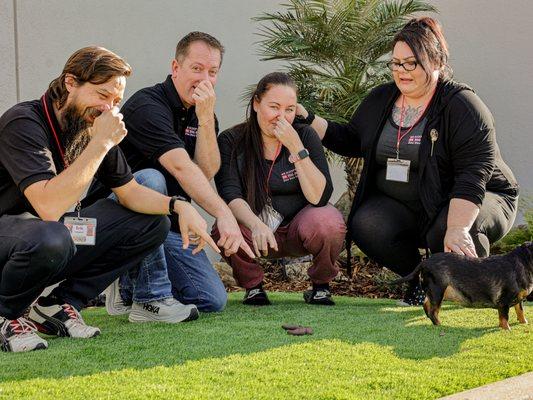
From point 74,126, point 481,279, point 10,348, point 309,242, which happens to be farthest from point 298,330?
point 74,126

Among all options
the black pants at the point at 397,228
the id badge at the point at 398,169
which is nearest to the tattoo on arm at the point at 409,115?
the id badge at the point at 398,169

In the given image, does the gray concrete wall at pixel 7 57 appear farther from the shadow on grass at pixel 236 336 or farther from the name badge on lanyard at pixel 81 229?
the name badge on lanyard at pixel 81 229

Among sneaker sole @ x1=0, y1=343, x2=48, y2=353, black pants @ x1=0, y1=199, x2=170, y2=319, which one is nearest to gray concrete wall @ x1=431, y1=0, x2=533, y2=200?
black pants @ x1=0, y1=199, x2=170, y2=319

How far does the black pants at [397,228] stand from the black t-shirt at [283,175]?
0.34 m

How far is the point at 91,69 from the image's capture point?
4516mm

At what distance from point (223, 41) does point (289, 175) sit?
3511mm

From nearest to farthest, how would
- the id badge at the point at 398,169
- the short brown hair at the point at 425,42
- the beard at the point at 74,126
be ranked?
1. the beard at the point at 74,126
2. the short brown hair at the point at 425,42
3. the id badge at the point at 398,169

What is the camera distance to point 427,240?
582 centimetres

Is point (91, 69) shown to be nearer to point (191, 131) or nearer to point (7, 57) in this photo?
point (191, 131)

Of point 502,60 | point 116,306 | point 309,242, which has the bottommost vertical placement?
point 116,306

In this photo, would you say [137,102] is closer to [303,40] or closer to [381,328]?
[381,328]

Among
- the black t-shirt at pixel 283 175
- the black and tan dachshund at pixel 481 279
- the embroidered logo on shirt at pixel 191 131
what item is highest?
the embroidered logo on shirt at pixel 191 131

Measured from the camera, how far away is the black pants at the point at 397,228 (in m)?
5.88

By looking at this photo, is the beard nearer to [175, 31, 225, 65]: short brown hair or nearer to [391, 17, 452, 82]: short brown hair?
[175, 31, 225, 65]: short brown hair
